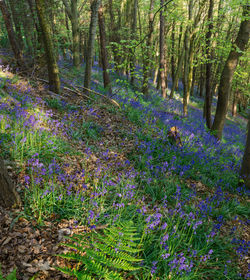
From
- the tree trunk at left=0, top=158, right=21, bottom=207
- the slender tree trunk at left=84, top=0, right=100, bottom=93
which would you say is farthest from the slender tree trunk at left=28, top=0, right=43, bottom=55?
the tree trunk at left=0, top=158, right=21, bottom=207

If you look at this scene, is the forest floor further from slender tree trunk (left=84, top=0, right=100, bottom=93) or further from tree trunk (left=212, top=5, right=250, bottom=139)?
slender tree trunk (left=84, top=0, right=100, bottom=93)

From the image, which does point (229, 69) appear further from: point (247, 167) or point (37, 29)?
point (37, 29)

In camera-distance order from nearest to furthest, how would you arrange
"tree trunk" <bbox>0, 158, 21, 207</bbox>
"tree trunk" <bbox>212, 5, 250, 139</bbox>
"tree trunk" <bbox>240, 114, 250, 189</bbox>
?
"tree trunk" <bbox>0, 158, 21, 207</bbox>, "tree trunk" <bbox>240, 114, 250, 189</bbox>, "tree trunk" <bbox>212, 5, 250, 139</bbox>

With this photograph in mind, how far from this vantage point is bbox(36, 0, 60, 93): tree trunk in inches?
246

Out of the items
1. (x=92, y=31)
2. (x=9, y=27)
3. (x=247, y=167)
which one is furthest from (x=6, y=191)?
(x=9, y=27)

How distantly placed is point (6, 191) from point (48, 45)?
5618mm

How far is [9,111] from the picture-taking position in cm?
501

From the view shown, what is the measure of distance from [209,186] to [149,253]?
125 inches

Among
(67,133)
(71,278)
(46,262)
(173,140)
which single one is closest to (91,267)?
(71,278)

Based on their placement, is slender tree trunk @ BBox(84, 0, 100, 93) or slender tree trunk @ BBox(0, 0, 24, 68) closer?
slender tree trunk @ BBox(84, 0, 100, 93)

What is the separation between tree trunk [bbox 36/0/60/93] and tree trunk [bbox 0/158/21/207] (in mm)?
5463

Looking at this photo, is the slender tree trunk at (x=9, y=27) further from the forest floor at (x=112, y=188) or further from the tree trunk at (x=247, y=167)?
the tree trunk at (x=247, y=167)

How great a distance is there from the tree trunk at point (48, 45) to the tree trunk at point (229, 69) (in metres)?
5.99

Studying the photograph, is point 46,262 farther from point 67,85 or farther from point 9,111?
point 67,85
